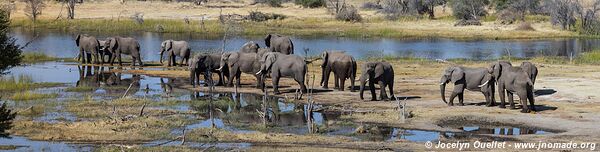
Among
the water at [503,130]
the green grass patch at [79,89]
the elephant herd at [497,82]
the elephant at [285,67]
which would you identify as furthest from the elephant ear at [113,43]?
the water at [503,130]

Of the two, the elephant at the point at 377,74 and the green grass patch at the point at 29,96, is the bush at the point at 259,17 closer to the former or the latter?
the green grass patch at the point at 29,96

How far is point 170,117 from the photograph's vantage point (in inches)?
918

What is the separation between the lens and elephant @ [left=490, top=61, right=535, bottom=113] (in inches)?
925

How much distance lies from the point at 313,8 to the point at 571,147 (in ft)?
218

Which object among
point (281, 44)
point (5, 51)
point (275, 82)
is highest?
point (5, 51)

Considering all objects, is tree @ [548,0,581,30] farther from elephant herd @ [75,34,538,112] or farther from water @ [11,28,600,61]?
elephant herd @ [75,34,538,112]

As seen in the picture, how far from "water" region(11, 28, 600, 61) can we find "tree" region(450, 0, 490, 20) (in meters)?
9.30

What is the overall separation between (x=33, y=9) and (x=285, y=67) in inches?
1768

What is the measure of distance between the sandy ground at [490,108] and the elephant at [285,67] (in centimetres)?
65

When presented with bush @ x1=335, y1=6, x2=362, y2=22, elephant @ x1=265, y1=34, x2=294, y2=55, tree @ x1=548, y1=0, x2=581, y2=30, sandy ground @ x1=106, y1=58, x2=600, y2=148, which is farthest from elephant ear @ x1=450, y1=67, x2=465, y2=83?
bush @ x1=335, y1=6, x2=362, y2=22

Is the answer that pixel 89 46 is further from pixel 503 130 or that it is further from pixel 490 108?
pixel 503 130

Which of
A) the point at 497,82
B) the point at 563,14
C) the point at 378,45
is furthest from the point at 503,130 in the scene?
the point at 563,14

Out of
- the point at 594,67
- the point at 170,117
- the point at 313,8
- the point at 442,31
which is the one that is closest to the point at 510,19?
the point at 442,31

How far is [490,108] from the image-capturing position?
80.8 ft
